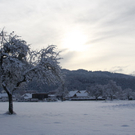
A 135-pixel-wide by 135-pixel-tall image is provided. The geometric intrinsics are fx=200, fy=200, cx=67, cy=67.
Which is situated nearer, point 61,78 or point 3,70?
point 3,70

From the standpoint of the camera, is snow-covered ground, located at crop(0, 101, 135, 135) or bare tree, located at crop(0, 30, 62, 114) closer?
snow-covered ground, located at crop(0, 101, 135, 135)

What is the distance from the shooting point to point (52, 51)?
2375cm

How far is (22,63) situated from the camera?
21.4 metres

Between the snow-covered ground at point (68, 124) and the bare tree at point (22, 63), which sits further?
the bare tree at point (22, 63)

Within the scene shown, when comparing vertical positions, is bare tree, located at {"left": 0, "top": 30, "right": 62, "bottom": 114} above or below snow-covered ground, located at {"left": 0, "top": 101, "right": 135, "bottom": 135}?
above

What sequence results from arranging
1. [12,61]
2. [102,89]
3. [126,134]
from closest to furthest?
[126,134]
[12,61]
[102,89]

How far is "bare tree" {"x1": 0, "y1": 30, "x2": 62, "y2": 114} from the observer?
835 inches

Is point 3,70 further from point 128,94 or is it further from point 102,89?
point 128,94

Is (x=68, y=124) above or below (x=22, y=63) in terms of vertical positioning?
below

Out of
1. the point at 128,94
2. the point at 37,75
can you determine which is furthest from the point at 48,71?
the point at 128,94

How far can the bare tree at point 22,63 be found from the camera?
21.2m

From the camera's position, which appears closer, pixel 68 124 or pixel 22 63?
pixel 68 124

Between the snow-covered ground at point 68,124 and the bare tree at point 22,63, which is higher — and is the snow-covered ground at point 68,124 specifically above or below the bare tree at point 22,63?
below

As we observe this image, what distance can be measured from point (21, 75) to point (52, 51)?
→ 461cm
